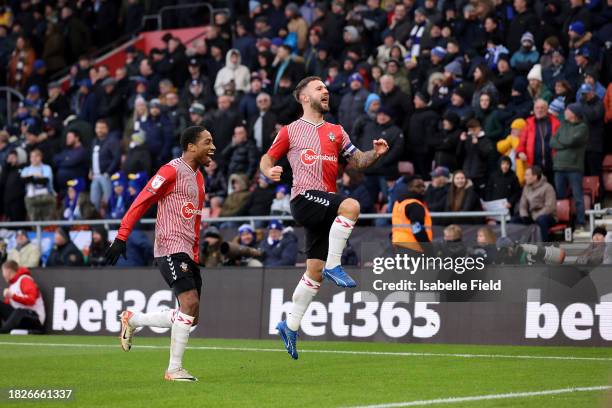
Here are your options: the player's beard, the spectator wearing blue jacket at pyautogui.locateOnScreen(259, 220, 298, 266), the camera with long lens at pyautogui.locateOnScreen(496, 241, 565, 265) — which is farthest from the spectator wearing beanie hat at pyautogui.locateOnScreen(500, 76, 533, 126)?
the player's beard

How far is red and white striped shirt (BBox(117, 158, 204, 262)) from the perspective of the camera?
11.9 metres

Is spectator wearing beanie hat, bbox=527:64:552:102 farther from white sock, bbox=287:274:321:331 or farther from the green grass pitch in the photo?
white sock, bbox=287:274:321:331

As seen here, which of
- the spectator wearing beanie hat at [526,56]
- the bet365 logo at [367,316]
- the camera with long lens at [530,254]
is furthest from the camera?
the spectator wearing beanie hat at [526,56]

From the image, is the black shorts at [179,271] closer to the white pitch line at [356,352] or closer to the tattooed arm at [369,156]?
the tattooed arm at [369,156]

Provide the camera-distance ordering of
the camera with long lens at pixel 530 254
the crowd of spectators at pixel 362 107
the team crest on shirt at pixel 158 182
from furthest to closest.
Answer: the crowd of spectators at pixel 362 107 → the camera with long lens at pixel 530 254 → the team crest on shirt at pixel 158 182

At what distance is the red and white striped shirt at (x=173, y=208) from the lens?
1189cm

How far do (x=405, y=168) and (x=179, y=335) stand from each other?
450 inches

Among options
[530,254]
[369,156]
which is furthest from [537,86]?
[369,156]

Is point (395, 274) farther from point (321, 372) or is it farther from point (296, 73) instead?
point (296, 73)

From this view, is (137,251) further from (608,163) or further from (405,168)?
(608,163)

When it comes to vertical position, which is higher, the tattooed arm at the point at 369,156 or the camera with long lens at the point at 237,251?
the tattooed arm at the point at 369,156

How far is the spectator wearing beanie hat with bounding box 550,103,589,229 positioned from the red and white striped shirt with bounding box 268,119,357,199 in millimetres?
8027

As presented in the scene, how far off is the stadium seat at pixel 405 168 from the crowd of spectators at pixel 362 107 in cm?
9

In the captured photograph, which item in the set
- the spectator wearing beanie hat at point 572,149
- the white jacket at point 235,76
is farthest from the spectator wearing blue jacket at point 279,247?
the white jacket at point 235,76
